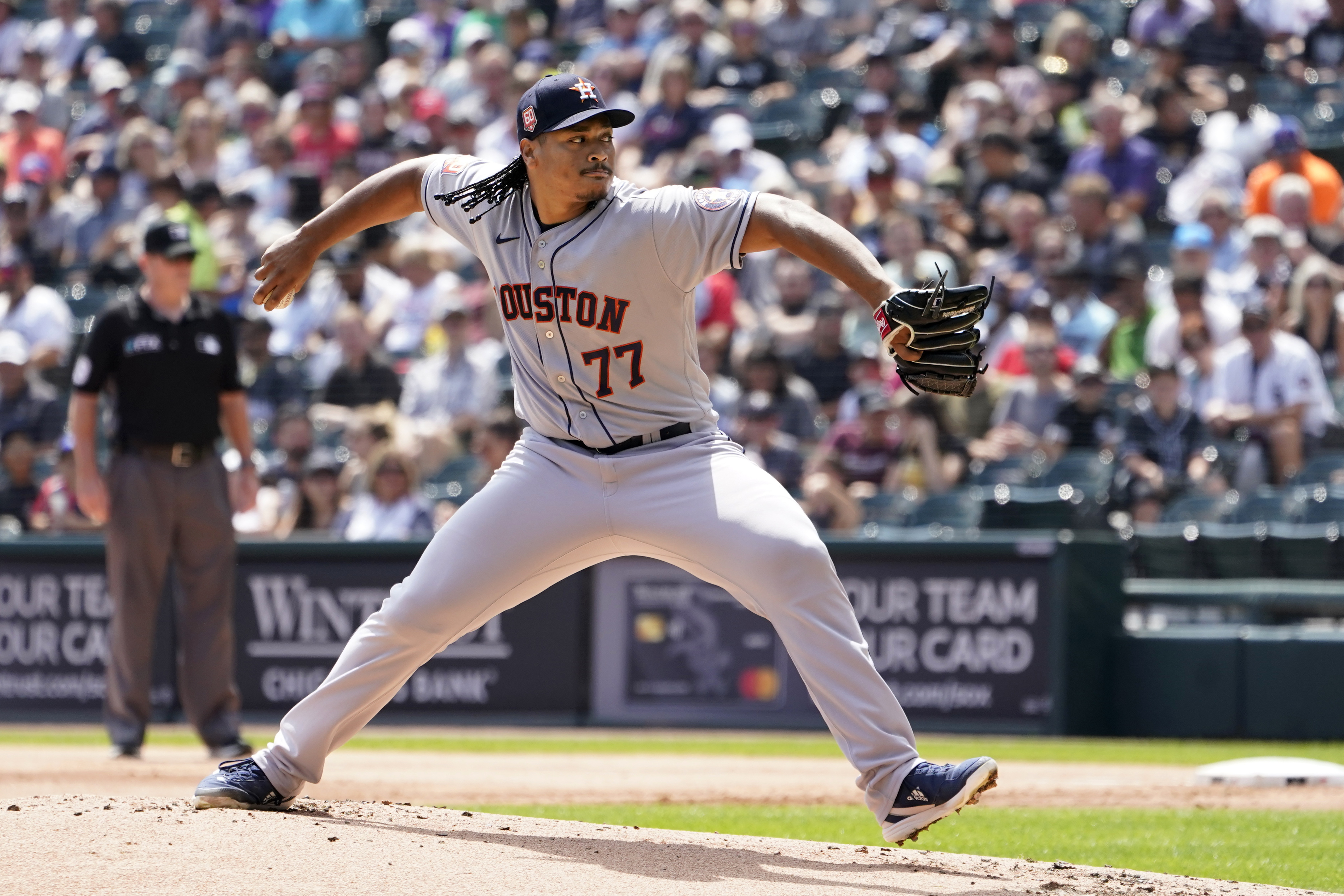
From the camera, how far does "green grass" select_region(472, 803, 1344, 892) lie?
509 cm

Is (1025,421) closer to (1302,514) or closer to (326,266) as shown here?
(1302,514)

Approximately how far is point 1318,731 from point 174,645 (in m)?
6.50

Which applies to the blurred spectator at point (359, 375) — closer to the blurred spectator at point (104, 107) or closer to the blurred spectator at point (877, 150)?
the blurred spectator at point (877, 150)

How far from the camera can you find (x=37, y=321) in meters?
14.1

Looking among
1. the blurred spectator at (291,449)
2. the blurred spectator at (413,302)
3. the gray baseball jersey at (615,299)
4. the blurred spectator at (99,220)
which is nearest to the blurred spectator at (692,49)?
the blurred spectator at (413,302)

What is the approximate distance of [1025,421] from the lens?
35.7 ft

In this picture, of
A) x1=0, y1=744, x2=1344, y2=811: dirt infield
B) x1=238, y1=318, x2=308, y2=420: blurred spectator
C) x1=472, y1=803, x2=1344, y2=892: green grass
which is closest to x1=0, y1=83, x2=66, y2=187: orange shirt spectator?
x1=238, y1=318, x2=308, y2=420: blurred spectator

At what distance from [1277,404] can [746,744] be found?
359cm

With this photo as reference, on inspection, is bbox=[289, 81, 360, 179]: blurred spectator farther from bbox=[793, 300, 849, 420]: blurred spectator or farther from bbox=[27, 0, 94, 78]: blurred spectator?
bbox=[793, 300, 849, 420]: blurred spectator

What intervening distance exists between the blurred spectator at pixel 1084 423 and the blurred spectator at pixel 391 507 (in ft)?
12.3

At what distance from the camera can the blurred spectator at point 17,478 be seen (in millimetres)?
12383

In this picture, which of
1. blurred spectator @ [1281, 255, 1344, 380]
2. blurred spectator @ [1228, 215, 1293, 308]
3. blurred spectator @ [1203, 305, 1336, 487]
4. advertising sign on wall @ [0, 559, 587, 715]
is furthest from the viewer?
blurred spectator @ [1228, 215, 1293, 308]

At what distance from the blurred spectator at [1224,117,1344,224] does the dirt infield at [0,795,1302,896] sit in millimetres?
8242

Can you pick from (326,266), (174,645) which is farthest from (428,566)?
(326,266)
